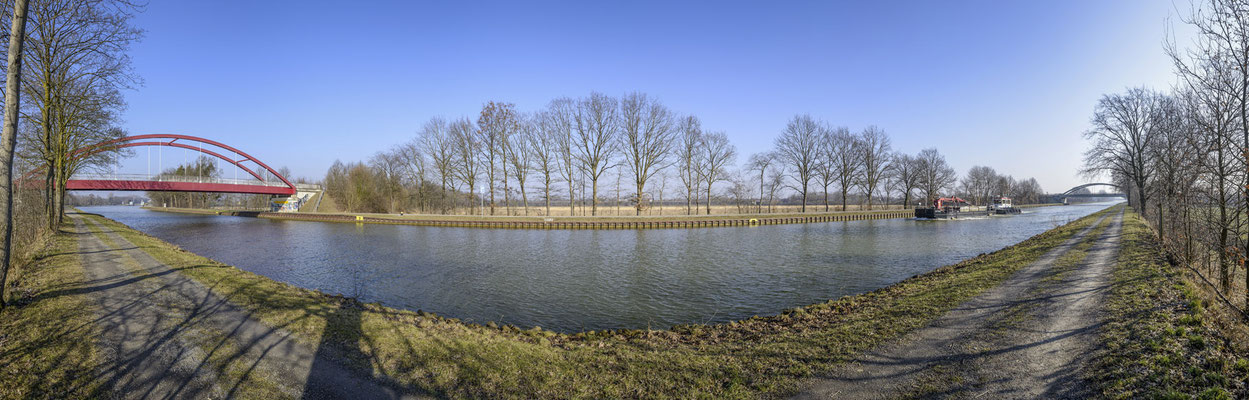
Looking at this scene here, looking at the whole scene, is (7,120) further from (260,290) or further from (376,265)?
(376,265)

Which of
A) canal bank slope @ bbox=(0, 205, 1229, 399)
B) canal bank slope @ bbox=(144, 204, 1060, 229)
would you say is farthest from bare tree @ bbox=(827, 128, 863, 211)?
canal bank slope @ bbox=(0, 205, 1229, 399)

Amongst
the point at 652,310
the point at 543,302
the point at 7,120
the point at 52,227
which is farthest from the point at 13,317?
the point at 52,227

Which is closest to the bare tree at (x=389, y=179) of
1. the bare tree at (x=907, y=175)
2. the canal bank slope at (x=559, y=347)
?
the canal bank slope at (x=559, y=347)

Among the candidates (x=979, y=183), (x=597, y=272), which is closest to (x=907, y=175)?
(x=979, y=183)

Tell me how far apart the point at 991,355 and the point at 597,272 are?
11.6 meters

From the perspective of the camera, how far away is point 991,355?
5500 mm

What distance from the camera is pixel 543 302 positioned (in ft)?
37.1

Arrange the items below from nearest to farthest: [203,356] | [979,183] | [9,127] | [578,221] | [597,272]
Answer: [203,356] < [9,127] < [597,272] < [578,221] < [979,183]

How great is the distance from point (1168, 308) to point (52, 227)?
35.4 m

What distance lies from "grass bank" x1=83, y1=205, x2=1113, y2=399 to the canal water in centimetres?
195

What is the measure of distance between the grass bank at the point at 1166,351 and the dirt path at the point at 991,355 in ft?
0.80

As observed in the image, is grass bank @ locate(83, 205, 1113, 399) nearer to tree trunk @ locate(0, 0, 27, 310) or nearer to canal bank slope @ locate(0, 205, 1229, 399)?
canal bank slope @ locate(0, 205, 1229, 399)

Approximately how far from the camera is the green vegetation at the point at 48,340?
15.0ft

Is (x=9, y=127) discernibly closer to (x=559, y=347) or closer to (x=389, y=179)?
(x=559, y=347)
